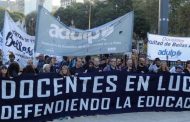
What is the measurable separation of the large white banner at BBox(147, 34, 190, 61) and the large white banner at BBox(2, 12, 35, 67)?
12.6 ft

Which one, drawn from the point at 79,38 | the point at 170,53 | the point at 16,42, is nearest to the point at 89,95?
the point at 79,38

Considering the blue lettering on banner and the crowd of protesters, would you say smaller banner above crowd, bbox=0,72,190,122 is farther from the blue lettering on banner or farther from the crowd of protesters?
the blue lettering on banner

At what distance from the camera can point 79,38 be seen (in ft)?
38.4

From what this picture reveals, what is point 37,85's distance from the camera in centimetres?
1038

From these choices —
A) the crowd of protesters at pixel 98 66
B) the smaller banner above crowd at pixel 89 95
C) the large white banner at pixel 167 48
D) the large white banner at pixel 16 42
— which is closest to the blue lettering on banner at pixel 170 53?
the large white banner at pixel 167 48

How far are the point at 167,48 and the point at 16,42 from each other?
193 inches

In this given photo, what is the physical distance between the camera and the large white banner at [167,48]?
50.0ft

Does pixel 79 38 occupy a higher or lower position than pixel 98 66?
higher

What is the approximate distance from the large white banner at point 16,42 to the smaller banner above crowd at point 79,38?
2.70 metres

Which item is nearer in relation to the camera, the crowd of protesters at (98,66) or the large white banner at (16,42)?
the crowd of protesters at (98,66)

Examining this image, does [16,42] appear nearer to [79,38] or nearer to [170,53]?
[79,38]

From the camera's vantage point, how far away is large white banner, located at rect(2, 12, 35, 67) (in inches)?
532

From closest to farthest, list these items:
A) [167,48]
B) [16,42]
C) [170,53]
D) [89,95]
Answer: [89,95] < [16,42] < [170,53] < [167,48]

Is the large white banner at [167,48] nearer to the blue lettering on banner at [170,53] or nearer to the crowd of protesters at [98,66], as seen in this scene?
the blue lettering on banner at [170,53]
